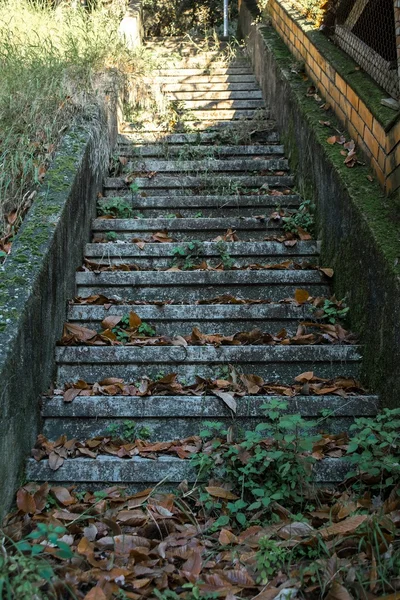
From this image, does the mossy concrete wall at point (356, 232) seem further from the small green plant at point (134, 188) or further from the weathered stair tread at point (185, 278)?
the small green plant at point (134, 188)

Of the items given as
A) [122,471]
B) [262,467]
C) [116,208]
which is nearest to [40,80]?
[116,208]

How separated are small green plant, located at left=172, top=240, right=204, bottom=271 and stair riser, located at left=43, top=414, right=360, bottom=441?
1618mm

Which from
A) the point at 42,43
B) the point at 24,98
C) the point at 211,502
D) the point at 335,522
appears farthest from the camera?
the point at 42,43

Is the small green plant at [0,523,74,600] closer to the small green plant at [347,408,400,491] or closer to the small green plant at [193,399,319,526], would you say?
the small green plant at [193,399,319,526]

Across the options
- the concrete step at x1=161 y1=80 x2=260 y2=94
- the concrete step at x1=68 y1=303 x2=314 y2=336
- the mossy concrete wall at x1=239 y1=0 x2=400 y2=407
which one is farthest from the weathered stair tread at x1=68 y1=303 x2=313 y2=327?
the concrete step at x1=161 y1=80 x2=260 y2=94

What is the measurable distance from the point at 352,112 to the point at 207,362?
7.11ft

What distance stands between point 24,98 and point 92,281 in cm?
182

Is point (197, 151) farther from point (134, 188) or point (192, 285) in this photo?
point (192, 285)

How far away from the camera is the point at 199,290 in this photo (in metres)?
4.62

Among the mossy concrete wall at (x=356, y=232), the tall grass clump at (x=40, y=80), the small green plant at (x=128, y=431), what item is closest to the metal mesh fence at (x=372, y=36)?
the mossy concrete wall at (x=356, y=232)

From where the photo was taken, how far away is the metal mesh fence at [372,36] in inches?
180

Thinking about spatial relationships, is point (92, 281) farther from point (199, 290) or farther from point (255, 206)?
point (255, 206)

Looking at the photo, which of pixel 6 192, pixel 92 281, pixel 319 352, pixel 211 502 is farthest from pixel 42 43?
pixel 211 502

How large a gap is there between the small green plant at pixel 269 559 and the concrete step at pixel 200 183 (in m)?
3.77
